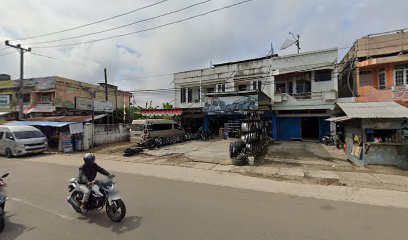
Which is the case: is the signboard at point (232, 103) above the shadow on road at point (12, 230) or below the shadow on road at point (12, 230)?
above

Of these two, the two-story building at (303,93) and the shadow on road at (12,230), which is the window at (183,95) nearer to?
the two-story building at (303,93)

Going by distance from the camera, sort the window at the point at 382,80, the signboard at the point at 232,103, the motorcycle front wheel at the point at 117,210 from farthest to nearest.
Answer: the window at the point at 382,80
the signboard at the point at 232,103
the motorcycle front wheel at the point at 117,210

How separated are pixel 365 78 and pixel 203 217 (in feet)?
63.5

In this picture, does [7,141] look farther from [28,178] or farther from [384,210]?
[384,210]

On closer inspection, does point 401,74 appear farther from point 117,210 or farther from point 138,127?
point 117,210

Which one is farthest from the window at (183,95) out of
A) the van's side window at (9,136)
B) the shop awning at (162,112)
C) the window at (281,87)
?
the van's side window at (9,136)

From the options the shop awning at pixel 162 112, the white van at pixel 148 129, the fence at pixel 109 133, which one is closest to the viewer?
the white van at pixel 148 129

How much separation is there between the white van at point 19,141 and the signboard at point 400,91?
84.0 feet

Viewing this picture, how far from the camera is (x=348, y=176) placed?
8484 millimetres

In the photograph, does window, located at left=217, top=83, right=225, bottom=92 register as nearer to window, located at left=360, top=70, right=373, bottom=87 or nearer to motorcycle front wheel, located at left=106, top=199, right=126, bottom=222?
window, located at left=360, top=70, right=373, bottom=87

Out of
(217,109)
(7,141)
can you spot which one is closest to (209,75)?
(217,109)

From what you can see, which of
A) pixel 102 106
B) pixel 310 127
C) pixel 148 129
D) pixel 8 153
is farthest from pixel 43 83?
pixel 310 127

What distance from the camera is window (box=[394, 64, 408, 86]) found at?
656 inches

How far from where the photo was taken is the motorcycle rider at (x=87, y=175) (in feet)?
15.7
